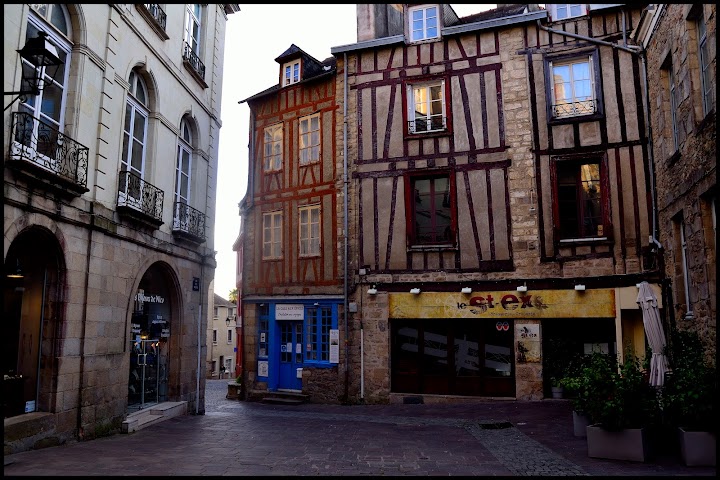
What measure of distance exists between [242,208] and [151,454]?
10022 millimetres

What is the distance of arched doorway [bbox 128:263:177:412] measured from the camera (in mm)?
9998

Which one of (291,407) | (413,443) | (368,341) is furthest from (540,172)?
(291,407)

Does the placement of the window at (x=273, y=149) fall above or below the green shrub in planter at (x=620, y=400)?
above

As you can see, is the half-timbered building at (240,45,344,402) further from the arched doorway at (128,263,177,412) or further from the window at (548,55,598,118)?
the window at (548,55,598,118)

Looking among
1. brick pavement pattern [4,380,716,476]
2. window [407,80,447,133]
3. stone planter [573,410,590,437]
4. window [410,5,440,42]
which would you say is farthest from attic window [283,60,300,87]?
stone planter [573,410,590,437]

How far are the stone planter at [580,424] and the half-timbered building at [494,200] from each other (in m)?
3.97

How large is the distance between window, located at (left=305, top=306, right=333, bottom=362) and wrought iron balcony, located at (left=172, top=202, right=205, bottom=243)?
137 inches

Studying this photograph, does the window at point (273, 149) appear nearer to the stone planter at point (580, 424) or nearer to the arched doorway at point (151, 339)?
the arched doorway at point (151, 339)

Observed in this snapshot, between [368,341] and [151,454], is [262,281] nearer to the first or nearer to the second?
[368,341]

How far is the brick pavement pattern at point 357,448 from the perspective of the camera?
6.00 metres

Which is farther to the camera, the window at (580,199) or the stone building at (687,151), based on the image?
the window at (580,199)

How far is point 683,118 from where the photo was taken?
835 cm

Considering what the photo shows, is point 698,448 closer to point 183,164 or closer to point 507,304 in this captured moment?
point 507,304

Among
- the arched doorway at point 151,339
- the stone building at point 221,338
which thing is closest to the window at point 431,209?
the arched doorway at point 151,339
